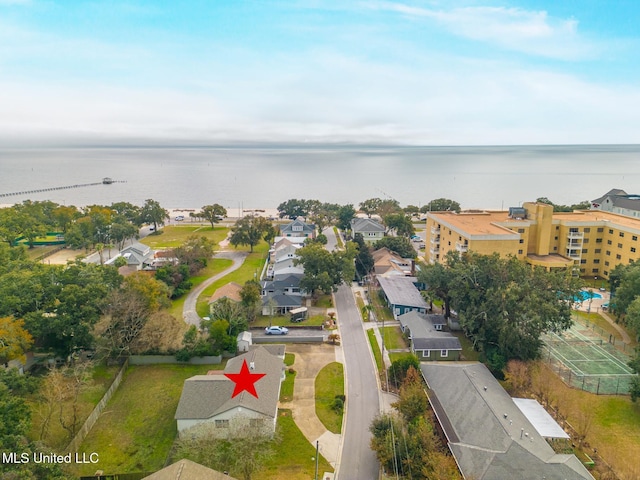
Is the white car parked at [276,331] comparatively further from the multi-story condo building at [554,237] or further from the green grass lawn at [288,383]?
the multi-story condo building at [554,237]

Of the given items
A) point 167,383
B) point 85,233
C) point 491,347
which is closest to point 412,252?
point 491,347

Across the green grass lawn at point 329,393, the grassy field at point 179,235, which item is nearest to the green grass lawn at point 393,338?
the green grass lawn at point 329,393

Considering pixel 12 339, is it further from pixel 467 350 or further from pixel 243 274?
pixel 467 350

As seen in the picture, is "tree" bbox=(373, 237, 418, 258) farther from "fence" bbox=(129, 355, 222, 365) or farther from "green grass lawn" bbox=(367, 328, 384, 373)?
"fence" bbox=(129, 355, 222, 365)

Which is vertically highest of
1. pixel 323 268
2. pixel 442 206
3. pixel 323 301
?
pixel 442 206

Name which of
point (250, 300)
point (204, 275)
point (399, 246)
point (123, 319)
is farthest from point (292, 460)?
point (399, 246)
